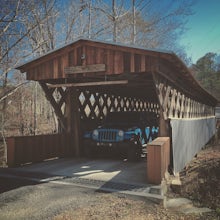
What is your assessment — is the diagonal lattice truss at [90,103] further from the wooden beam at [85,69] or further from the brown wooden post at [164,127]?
the brown wooden post at [164,127]

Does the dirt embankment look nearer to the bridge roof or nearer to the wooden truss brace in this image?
the bridge roof

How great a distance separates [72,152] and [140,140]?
2777 mm

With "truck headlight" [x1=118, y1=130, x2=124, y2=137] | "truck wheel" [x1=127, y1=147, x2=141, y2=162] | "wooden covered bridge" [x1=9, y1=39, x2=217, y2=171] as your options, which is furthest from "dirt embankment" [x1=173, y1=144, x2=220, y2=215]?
"truck headlight" [x1=118, y1=130, x2=124, y2=137]

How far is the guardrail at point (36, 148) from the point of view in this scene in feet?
21.4

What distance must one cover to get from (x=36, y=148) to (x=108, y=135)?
249 centimetres

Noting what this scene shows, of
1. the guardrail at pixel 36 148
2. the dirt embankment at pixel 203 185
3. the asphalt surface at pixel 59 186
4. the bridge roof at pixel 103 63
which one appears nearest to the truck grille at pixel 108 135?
the asphalt surface at pixel 59 186

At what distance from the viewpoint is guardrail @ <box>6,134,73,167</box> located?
6.52m

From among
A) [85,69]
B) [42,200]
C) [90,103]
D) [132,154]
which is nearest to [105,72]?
[85,69]

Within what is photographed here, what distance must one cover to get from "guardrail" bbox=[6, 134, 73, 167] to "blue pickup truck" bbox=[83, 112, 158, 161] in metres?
0.85

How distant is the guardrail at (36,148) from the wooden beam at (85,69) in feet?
8.10

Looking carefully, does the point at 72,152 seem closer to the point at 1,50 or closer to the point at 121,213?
the point at 121,213

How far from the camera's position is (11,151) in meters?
6.51

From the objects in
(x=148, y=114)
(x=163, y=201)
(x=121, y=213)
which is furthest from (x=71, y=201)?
(x=148, y=114)

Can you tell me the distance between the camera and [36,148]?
7.26m
